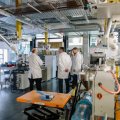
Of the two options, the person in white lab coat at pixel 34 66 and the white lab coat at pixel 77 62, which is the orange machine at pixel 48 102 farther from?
the white lab coat at pixel 77 62

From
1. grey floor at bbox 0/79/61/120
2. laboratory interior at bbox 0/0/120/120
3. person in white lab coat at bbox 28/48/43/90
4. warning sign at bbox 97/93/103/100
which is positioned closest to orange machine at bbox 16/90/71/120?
laboratory interior at bbox 0/0/120/120

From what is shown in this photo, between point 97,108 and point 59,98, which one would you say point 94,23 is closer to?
point 59,98

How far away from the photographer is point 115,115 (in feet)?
4.99

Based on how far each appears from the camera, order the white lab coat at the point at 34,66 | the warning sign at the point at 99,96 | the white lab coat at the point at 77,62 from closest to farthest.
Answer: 1. the warning sign at the point at 99,96
2. the white lab coat at the point at 34,66
3. the white lab coat at the point at 77,62

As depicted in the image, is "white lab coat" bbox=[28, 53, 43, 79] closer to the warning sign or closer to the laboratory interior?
the laboratory interior

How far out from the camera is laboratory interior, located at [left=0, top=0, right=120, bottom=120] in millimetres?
1552

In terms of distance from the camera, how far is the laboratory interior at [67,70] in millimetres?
1552

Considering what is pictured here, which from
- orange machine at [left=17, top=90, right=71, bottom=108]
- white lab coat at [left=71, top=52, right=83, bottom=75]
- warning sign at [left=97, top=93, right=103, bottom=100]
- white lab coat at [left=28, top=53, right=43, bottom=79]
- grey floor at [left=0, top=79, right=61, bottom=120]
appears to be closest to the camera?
warning sign at [left=97, top=93, right=103, bottom=100]

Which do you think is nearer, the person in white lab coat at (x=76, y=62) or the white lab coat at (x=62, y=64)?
the white lab coat at (x=62, y=64)

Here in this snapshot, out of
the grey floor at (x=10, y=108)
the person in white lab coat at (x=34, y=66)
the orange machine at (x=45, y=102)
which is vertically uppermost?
the person in white lab coat at (x=34, y=66)

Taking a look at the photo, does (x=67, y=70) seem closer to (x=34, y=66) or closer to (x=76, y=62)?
(x=76, y=62)

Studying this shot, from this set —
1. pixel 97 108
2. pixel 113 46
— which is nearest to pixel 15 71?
pixel 113 46

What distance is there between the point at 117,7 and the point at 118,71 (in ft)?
3.26

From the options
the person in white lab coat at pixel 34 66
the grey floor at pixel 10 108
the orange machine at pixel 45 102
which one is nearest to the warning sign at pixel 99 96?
the orange machine at pixel 45 102
